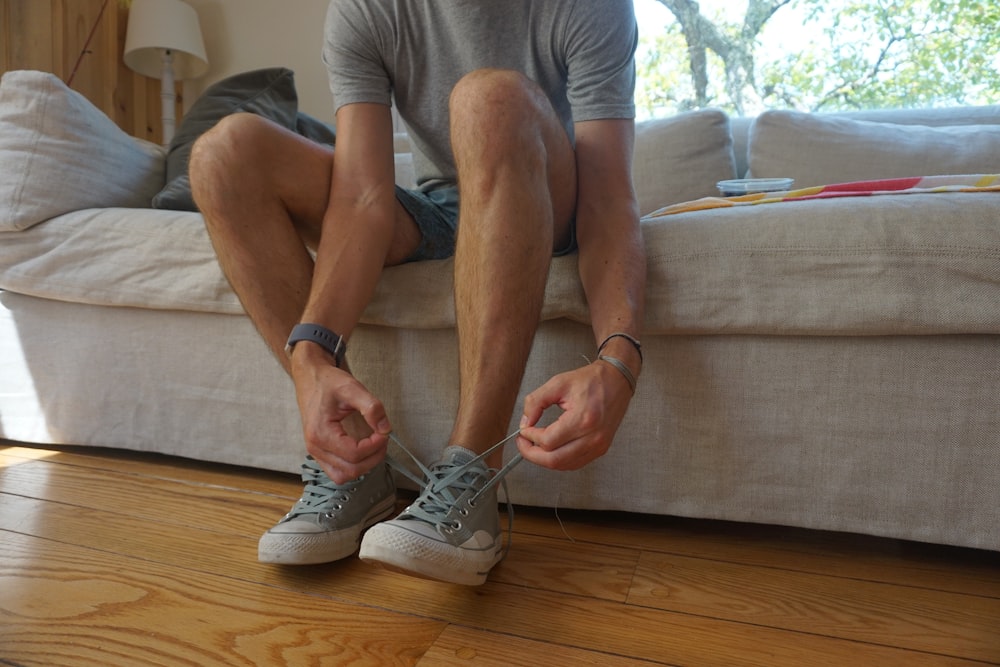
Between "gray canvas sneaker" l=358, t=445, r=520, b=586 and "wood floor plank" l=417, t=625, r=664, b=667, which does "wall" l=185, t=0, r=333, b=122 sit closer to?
"gray canvas sneaker" l=358, t=445, r=520, b=586

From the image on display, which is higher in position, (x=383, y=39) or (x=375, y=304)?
(x=383, y=39)

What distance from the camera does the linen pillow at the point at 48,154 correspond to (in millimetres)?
1328

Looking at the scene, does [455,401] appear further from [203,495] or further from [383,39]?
[383,39]

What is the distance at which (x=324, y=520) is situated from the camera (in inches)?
33.6

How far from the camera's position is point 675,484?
96 centimetres

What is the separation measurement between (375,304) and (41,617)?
1.73 ft

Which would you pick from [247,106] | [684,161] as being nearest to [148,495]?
[247,106]

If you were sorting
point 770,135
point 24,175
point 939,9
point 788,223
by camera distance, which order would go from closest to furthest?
point 788,223 < point 24,175 < point 770,135 < point 939,9

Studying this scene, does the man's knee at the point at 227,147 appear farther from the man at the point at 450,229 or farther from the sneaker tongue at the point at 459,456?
the sneaker tongue at the point at 459,456

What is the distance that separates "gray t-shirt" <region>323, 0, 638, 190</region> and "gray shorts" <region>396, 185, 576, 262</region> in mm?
83

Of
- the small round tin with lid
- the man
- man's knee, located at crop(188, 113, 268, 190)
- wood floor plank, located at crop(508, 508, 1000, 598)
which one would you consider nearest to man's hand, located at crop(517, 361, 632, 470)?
the man

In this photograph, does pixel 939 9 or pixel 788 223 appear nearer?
pixel 788 223

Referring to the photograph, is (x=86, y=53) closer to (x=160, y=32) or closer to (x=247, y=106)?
(x=160, y=32)

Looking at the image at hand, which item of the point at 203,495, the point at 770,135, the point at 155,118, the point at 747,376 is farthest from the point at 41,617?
the point at 155,118
